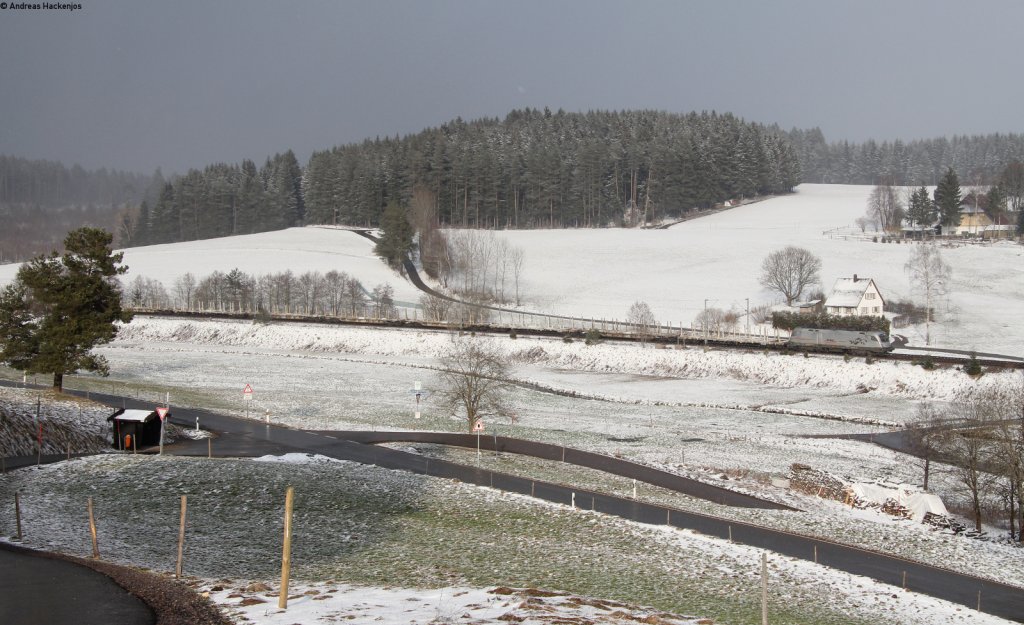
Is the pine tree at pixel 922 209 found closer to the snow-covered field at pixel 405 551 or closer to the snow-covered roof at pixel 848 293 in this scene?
the snow-covered roof at pixel 848 293

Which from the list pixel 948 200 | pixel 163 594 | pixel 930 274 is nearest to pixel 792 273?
pixel 930 274

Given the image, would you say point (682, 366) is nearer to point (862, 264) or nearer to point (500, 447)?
point (500, 447)

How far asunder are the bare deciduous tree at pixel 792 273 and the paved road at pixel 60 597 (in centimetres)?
10357

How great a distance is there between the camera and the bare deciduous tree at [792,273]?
115312 mm

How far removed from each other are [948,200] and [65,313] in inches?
5932

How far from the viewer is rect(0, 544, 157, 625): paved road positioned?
17391mm

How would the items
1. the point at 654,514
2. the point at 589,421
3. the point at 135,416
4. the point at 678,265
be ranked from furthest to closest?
1. the point at 678,265
2. the point at 589,421
3. the point at 135,416
4. the point at 654,514

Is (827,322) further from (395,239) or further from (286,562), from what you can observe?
(286,562)

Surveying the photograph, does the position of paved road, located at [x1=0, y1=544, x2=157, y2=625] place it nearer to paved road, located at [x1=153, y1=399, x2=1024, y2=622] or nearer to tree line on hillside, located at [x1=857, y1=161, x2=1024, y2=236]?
paved road, located at [x1=153, y1=399, x2=1024, y2=622]

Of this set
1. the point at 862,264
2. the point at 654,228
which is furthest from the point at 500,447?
the point at 654,228

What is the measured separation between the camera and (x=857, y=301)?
346 feet

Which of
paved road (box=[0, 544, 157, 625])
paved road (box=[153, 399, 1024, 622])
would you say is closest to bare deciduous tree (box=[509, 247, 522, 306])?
paved road (box=[153, 399, 1024, 622])

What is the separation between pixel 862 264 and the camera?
5103 inches

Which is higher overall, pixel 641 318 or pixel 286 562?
pixel 641 318
